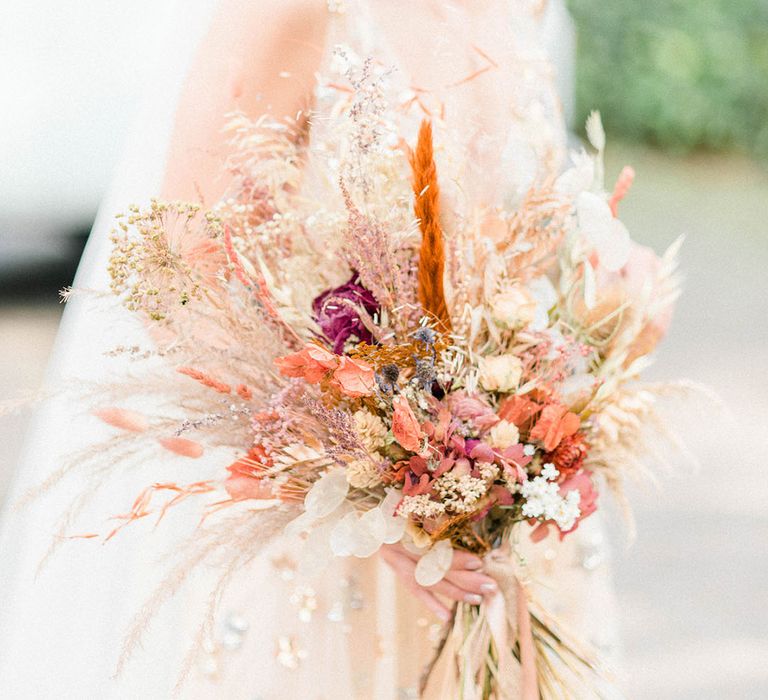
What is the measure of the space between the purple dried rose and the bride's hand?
24 cm

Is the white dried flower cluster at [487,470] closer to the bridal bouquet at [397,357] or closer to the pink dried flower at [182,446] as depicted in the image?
the bridal bouquet at [397,357]

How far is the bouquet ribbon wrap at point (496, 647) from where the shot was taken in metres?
0.92

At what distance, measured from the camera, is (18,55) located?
3221mm

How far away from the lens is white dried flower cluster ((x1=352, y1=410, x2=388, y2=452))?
0.79m

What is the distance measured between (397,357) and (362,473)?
0.34 feet

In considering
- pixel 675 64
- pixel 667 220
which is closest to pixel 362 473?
pixel 667 220

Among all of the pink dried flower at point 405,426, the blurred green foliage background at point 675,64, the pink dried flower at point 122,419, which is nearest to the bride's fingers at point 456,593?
the pink dried flower at point 405,426

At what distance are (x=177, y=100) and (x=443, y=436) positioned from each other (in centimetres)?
57

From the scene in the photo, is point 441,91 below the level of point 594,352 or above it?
above

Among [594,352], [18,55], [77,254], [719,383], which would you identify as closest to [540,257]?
[594,352]

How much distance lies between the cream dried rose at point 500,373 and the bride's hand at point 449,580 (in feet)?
0.63

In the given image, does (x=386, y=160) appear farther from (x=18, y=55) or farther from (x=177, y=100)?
(x=18, y=55)

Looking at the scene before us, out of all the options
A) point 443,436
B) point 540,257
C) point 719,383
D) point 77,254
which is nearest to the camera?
point 443,436

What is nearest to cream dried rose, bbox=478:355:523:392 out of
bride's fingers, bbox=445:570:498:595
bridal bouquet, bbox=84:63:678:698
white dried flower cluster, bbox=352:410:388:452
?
bridal bouquet, bbox=84:63:678:698
